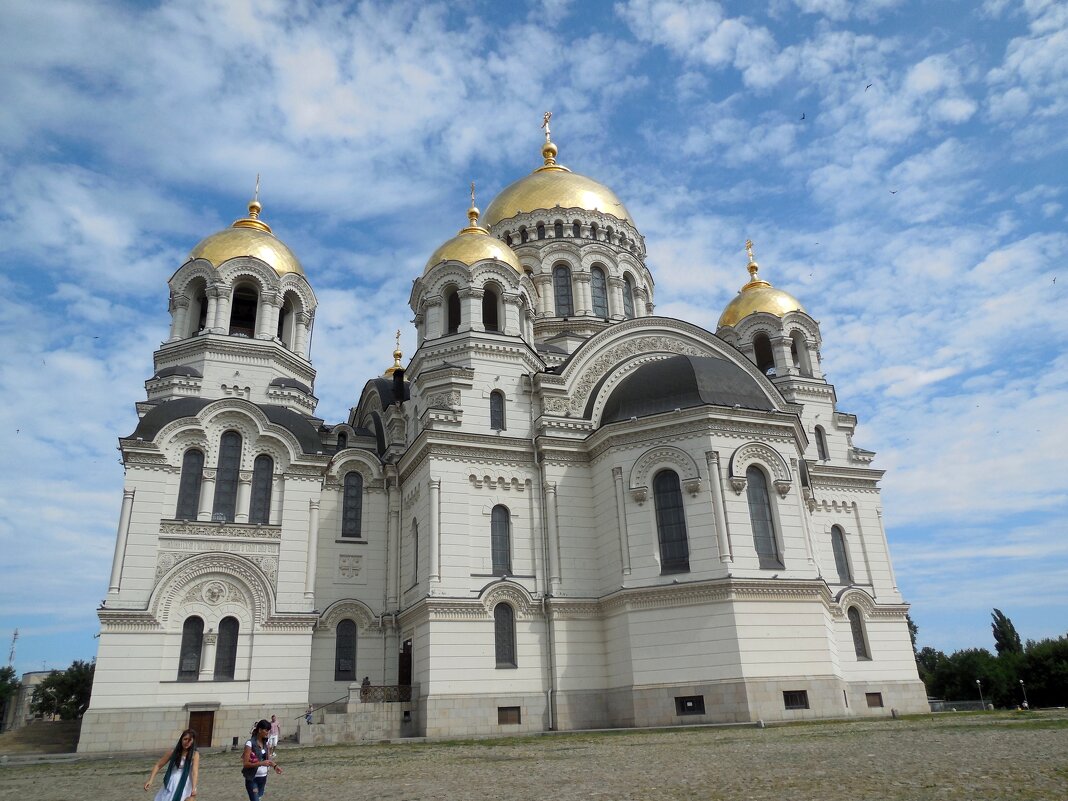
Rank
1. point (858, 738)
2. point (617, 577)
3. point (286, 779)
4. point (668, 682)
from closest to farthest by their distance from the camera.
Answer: point (286, 779) → point (858, 738) → point (668, 682) → point (617, 577)

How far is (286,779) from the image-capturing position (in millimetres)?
11781

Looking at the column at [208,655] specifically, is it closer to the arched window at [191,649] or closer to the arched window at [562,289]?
the arched window at [191,649]

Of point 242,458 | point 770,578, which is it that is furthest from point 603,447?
point 242,458

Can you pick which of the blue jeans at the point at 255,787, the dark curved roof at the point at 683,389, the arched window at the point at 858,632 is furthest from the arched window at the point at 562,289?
the blue jeans at the point at 255,787

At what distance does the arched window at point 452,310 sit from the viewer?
27880 mm

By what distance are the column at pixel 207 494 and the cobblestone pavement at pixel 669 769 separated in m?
7.91

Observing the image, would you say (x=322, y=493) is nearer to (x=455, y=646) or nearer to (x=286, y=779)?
(x=455, y=646)

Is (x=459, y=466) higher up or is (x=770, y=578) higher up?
(x=459, y=466)

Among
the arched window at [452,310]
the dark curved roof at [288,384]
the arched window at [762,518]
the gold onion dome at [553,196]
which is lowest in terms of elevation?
the arched window at [762,518]

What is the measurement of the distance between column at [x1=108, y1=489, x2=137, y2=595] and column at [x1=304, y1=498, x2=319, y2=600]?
4992mm

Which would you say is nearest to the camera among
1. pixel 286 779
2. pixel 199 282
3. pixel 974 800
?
pixel 974 800

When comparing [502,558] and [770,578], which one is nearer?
[770,578]

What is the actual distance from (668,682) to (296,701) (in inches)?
408

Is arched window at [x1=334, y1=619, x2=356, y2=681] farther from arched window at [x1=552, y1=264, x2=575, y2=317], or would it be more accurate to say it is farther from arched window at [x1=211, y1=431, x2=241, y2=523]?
arched window at [x1=552, y1=264, x2=575, y2=317]
